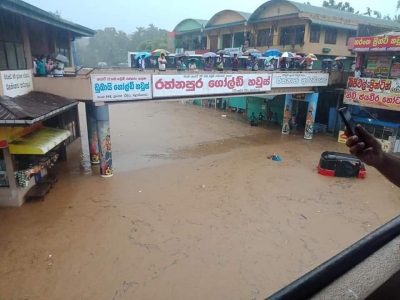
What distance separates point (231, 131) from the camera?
2353 cm

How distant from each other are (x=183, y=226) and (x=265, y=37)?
24.9 meters

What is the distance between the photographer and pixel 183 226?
31.9ft

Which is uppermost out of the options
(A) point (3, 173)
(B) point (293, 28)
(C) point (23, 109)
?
(B) point (293, 28)

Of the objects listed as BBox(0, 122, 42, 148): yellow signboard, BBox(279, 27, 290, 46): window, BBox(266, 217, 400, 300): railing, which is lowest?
BBox(0, 122, 42, 148): yellow signboard

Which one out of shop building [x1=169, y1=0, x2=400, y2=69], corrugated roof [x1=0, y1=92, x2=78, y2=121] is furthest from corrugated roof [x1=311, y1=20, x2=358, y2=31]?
corrugated roof [x1=0, y1=92, x2=78, y2=121]

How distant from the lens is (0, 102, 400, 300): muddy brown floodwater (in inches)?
287

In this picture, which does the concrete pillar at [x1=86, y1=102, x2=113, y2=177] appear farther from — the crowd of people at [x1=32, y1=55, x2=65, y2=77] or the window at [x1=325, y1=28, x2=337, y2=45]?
the window at [x1=325, y1=28, x2=337, y2=45]

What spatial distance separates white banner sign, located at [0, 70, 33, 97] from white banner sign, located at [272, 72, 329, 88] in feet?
41.2

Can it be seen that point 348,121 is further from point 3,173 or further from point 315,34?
point 315,34

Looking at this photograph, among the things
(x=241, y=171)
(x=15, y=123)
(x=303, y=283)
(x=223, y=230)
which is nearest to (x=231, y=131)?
(x=241, y=171)

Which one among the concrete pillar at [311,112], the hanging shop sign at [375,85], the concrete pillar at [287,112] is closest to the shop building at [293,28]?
the hanging shop sign at [375,85]

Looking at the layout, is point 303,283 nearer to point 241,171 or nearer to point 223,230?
point 223,230

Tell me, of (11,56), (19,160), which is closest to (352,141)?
(19,160)

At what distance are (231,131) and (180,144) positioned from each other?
5.49 metres
